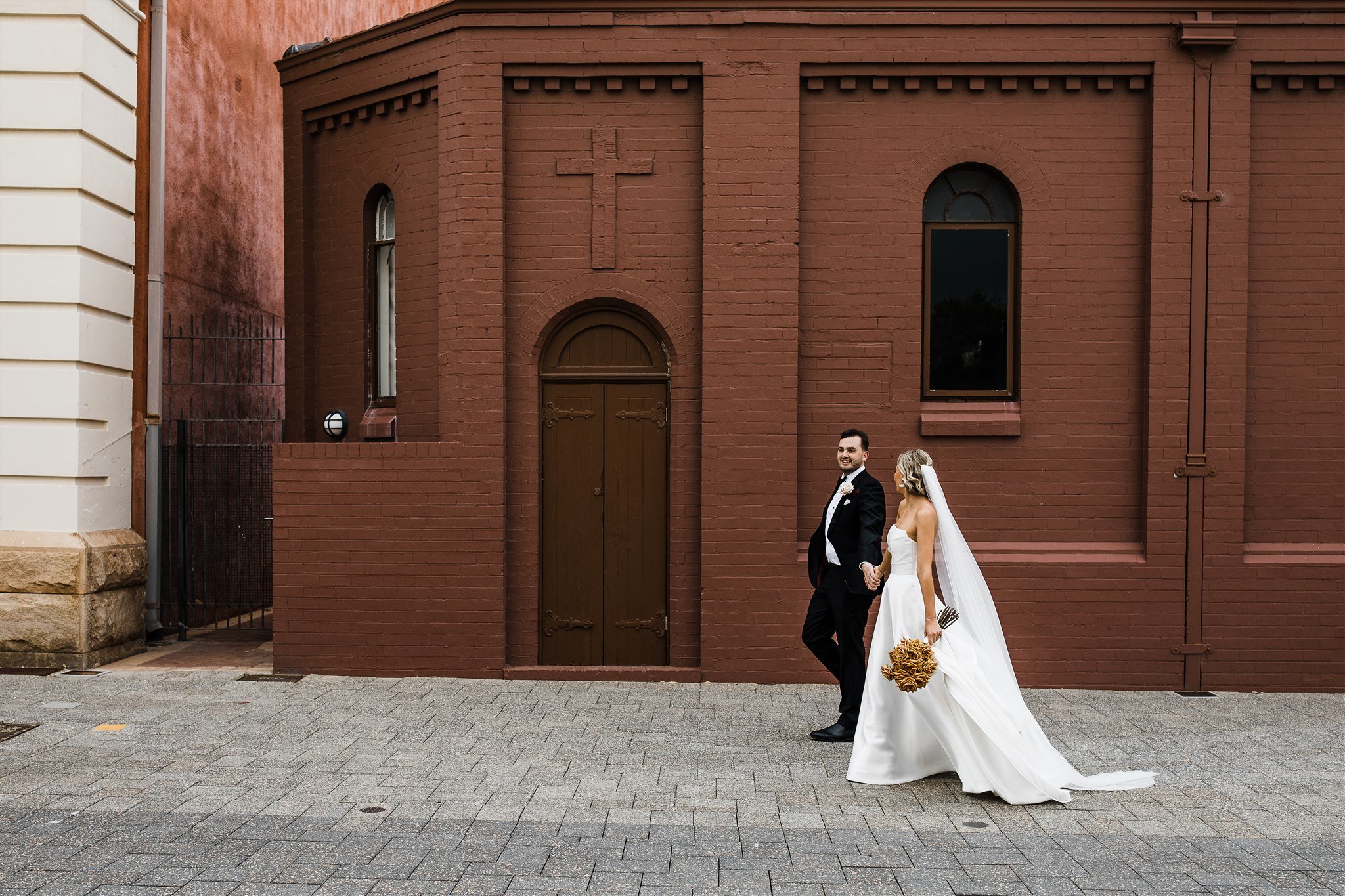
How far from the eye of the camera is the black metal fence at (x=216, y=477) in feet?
36.9

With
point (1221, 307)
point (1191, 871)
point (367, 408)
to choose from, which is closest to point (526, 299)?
point (367, 408)

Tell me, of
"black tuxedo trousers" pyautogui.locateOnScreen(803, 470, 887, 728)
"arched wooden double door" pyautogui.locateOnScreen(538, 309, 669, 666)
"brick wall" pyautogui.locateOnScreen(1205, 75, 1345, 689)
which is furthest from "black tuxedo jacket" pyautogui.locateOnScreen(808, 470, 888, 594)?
"brick wall" pyautogui.locateOnScreen(1205, 75, 1345, 689)

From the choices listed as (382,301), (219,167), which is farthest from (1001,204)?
(219,167)

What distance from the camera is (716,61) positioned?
9500 millimetres

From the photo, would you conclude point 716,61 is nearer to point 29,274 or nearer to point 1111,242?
point 1111,242

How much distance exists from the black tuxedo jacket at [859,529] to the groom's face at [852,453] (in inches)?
3.9

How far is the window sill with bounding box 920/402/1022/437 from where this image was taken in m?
9.49

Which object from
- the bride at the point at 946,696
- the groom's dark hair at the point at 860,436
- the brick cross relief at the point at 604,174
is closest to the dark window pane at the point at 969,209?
the brick cross relief at the point at 604,174

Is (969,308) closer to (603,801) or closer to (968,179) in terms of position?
(968,179)

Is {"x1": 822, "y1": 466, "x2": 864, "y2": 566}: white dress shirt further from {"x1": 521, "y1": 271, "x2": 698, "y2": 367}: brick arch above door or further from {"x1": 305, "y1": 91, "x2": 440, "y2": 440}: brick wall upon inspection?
{"x1": 305, "y1": 91, "x2": 440, "y2": 440}: brick wall

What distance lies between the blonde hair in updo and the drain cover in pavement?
5.90 m

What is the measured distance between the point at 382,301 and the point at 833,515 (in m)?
5.26

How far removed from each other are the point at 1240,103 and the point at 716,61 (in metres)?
4.24

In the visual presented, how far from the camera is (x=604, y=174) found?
961 centimetres
